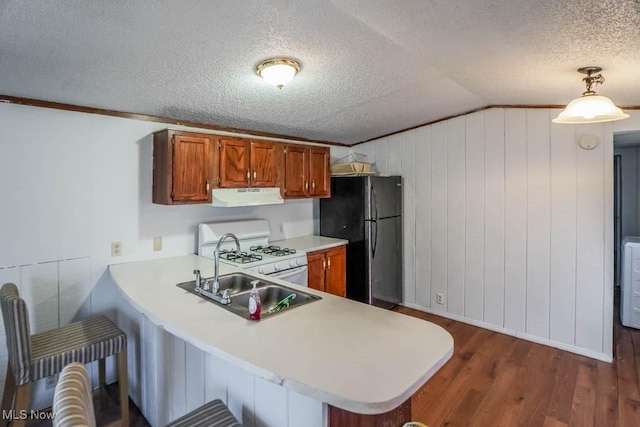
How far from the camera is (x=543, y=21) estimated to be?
1.58 m

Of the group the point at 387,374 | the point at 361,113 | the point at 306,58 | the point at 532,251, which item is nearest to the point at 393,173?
the point at 361,113

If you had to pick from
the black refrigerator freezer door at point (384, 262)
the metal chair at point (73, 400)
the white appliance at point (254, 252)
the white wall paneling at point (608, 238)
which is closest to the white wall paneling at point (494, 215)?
the white wall paneling at point (608, 238)

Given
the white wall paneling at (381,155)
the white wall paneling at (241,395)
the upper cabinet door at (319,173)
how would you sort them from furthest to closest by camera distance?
the white wall paneling at (381,155) < the upper cabinet door at (319,173) < the white wall paneling at (241,395)

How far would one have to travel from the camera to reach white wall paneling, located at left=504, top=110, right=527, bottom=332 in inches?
131

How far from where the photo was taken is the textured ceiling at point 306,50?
59.1 inches

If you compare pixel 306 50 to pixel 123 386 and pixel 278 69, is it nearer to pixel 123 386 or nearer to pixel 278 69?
pixel 278 69

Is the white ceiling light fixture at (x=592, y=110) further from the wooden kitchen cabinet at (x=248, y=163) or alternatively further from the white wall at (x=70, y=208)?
the white wall at (x=70, y=208)

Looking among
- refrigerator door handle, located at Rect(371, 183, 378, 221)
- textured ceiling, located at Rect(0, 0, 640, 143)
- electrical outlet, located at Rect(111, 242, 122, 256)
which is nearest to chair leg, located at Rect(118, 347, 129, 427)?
electrical outlet, located at Rect(111, 242, 122, 256)

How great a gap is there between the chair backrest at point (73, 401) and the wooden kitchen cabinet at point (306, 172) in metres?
2.63

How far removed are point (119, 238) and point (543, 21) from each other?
9.88ft

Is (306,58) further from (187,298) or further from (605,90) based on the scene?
(605,90)

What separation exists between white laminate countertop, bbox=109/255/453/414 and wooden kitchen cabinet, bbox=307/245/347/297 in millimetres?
1598

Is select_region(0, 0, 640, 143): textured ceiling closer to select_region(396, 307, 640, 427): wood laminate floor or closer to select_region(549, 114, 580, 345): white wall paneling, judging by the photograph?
select_region(549, 114, 580, 345): white wall paneling

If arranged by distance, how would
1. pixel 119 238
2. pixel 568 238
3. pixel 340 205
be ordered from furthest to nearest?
pixel 340 205, pixel 568 238, pixel 119 238
